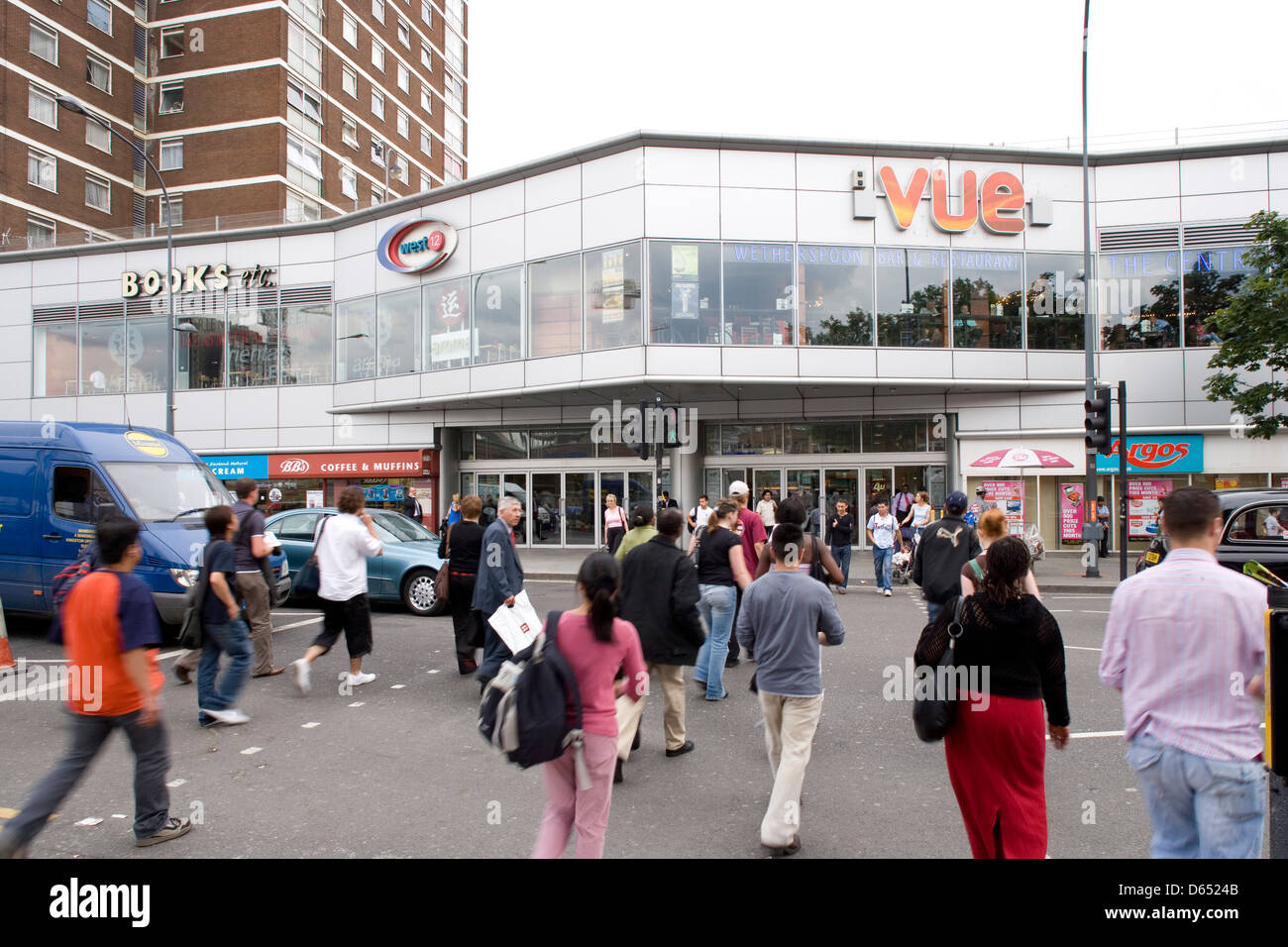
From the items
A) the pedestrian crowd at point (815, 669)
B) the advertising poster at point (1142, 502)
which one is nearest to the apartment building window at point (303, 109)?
the pedestrian crowd at point (815, 669)

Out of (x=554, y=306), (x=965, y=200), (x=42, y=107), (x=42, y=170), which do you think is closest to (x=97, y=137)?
(x=42, y=107)

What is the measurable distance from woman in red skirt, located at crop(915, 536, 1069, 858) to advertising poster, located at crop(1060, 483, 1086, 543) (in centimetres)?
1943

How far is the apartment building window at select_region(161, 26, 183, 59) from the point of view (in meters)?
36.3

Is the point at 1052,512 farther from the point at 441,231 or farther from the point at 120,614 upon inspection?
the point at 120,614

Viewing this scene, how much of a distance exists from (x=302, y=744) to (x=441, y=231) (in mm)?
19161

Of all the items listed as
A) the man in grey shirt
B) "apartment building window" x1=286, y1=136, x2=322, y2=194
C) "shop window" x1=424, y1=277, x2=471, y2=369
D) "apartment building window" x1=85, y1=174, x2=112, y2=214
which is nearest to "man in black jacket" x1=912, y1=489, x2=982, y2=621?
the man in grey shirt

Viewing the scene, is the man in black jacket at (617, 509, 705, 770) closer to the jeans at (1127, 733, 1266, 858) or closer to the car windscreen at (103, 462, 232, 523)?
the jeans at (1127, 733, 1266, 858)

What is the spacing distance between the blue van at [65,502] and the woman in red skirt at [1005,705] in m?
8.16

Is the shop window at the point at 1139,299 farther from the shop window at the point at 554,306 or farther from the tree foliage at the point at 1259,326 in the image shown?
the shop window at the point at 554,306

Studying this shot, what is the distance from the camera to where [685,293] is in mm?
18891

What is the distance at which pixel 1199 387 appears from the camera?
755 inches

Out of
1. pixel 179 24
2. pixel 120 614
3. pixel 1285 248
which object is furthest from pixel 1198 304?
pixel 179 24

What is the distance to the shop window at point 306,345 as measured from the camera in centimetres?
2469

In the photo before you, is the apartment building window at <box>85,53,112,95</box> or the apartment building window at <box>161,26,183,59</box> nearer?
the apartment building window at <box>85,53,112,95</box>
